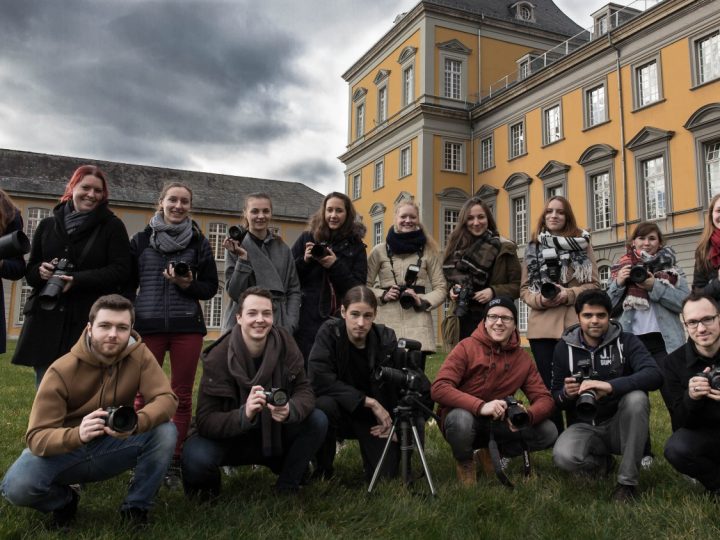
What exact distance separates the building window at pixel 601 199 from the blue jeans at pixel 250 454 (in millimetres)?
20692

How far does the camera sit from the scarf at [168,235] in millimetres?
4449

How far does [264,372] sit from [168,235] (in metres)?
1.41

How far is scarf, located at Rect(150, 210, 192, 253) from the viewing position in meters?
4.45

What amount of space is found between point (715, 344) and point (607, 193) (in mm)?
20105

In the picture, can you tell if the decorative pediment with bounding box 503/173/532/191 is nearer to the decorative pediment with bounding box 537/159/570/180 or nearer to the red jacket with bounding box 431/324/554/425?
the decorative pediment with bounding box 537/159/570/180

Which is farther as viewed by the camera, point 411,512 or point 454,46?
point 454,46

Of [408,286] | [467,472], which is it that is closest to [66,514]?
[467,472]

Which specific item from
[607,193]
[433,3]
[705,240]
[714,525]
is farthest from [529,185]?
[714,525]

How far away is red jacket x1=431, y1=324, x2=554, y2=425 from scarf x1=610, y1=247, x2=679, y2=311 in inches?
49.3

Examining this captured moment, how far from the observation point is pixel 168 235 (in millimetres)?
4496

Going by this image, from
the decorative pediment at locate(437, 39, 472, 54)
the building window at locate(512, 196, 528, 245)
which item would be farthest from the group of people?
the decorative pediment at locate(437, 39, 472, 54)

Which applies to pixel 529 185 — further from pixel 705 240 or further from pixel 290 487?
pixel 290 487

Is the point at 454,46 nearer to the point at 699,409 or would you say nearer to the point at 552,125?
the point at 552,125

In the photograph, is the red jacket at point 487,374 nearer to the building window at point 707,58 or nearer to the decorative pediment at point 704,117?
the decorative pediment at point 704,117
